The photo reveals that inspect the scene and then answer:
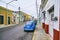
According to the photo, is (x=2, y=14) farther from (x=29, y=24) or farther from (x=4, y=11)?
(x=29, y=24)

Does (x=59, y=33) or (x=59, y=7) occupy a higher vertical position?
(x=59, y=7)

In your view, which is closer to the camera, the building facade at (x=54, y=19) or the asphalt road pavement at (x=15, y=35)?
the building facade at (x=54, y=19)

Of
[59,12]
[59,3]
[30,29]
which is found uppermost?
[59,3]

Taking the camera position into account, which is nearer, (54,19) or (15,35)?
(54,19)

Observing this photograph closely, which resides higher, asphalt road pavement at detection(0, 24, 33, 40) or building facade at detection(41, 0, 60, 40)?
building facade at detection(41, 0, 60, 40)

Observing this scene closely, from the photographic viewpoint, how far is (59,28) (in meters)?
8.48

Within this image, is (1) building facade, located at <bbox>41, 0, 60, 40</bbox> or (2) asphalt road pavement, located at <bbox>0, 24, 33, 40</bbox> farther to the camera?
(2) asphalt road pavement, located at <bbox>0, 24, 33, 40</bbox>

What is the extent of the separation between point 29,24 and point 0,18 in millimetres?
21071

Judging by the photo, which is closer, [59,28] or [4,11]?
[59,28]

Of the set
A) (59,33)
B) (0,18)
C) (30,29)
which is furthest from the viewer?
(0,18)

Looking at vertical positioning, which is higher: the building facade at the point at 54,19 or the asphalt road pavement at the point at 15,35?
the building facade at the point at 54,19

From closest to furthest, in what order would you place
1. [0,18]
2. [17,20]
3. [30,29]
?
1. [30,29]
2. [0,18]
3. [17,20]

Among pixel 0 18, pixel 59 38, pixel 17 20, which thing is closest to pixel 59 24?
pixel 59 38

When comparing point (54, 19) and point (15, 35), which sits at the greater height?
point (54, 19)
